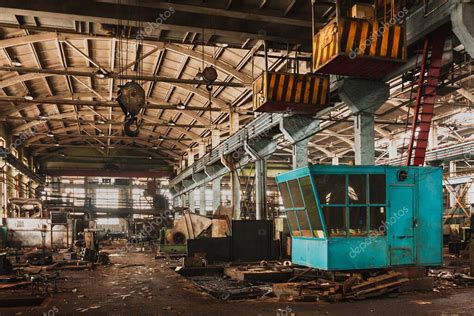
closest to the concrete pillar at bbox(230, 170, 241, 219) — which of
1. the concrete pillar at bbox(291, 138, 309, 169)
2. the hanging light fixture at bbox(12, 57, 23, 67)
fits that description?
the concrete pillar at bbox(291, 138, 309, 169)

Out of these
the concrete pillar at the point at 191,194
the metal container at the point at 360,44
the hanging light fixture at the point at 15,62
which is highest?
the hanging light fixture at the point at 15,62

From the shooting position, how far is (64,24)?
11258mm

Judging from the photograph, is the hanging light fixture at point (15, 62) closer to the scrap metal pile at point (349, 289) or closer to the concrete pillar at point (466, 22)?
the scrap metal pile at point (349, 289)

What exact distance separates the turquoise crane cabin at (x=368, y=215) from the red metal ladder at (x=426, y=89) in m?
0.52

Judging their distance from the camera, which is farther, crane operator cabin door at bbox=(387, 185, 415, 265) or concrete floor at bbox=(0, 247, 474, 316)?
crane operator cabin door at bbox=(387, 185, 415, 265)

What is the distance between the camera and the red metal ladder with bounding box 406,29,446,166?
8.78 m

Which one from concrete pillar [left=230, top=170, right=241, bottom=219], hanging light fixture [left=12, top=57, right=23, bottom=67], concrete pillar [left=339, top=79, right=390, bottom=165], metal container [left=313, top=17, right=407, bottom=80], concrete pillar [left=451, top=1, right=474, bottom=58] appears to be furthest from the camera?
concrete pillar [left=230, top=170, right=241, bottom=219]

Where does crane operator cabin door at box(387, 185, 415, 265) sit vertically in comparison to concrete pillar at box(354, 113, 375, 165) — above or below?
below

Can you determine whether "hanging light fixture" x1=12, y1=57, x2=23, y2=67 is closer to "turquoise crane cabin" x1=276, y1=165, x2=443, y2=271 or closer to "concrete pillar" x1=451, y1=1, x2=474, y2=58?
"turquoise crane cabin" x1=276, y1=165, x2=443, y2=271

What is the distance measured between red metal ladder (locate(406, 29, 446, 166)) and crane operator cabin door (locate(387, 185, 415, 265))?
72 centimetres

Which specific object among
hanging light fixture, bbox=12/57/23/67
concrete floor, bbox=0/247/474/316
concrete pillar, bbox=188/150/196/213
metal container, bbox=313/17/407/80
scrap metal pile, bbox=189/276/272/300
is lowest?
scrap metal pile, bbox=189/276/272/300

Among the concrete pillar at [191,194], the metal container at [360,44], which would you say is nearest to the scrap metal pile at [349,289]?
the metal container at [360,44]

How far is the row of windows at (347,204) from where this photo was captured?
834cm

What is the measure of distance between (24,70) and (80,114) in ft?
34.7
